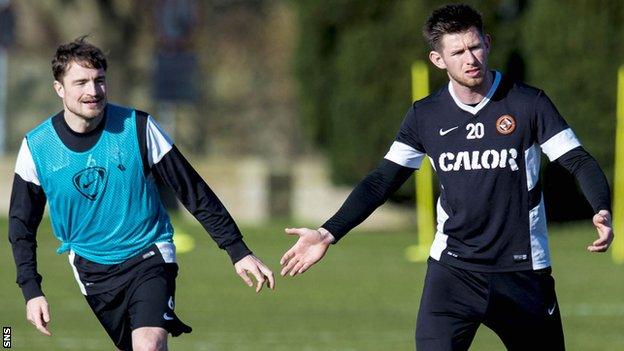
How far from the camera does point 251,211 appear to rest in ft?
98.3

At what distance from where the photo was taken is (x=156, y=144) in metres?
7.80

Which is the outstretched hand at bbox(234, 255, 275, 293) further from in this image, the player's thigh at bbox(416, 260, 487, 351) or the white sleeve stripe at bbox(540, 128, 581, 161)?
the white sleeve stripe at bbox(540, 128, 581, 161)

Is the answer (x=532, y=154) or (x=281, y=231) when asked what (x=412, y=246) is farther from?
(x=532, y=154)

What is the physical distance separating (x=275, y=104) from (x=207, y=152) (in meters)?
2.26

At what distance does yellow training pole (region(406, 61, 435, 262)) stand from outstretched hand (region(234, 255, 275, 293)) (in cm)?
1392

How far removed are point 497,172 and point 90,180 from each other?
203 cm

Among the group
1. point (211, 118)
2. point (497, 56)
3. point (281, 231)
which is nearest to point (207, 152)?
point (211, 118)

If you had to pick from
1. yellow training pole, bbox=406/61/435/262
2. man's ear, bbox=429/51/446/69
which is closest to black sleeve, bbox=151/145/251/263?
man's ear, bbox=429/51/446/69

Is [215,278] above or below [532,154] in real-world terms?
below

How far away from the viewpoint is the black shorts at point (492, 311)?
7.12 metres

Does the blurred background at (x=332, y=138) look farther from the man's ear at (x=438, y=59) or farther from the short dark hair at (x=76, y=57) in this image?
the man's ear at (x=438, y=59)

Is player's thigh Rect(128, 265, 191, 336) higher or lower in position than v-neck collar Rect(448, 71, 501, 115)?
lower

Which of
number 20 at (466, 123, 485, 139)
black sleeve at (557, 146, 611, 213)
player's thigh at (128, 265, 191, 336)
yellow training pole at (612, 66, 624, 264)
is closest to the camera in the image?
black sleeve at (557, 146, 611, 213)

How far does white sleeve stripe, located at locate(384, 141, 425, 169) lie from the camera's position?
24.3 ft
